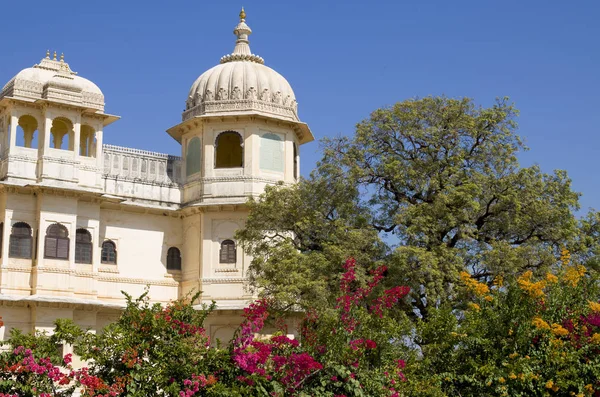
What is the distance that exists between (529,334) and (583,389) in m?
1.24

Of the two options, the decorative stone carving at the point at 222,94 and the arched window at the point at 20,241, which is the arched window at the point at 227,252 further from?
the arched window at the point at 20,241

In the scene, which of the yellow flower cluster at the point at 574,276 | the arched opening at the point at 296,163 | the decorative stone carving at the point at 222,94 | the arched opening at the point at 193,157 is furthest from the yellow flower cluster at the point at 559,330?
the decorative stone carving at the point at 222,94

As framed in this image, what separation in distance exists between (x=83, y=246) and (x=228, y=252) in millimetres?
4381

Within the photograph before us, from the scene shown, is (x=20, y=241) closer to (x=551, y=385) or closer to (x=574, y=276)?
(x=574, y=276)

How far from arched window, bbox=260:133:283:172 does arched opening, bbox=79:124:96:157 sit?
522 cm

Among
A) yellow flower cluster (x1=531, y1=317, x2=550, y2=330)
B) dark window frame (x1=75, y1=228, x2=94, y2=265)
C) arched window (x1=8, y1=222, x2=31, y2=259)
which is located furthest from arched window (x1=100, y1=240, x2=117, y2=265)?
yellow flower cluster (x1=531, y1=317, x2=550, y2=330)

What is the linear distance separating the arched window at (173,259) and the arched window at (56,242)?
3800 millimetres

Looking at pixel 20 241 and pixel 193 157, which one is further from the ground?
pixel 193 157

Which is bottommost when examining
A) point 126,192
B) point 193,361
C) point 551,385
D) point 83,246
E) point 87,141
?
point 551,385

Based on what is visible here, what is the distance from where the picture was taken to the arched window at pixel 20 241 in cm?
2644

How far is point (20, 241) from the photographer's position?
26562 millimetres

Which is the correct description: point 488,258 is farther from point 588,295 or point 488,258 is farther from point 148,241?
point 148,241

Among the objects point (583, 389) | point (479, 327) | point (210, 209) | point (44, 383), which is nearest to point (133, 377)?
point (44, 383)

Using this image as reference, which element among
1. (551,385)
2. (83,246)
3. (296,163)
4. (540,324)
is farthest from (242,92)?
(551,385)
